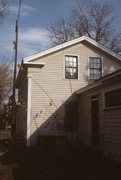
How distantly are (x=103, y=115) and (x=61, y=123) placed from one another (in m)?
4.27

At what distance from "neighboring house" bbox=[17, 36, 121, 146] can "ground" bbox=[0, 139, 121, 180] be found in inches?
120

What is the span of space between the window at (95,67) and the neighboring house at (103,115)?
1892 mm

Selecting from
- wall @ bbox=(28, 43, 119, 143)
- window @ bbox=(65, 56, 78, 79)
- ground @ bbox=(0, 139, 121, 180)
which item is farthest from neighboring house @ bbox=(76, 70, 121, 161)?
window @ bbox=(65, 56, 78, 79)

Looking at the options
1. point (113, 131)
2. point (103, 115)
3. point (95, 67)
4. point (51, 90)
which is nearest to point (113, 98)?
point (113, 131)

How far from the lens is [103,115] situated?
36.7 feet

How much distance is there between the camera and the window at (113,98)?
9570 millimetres

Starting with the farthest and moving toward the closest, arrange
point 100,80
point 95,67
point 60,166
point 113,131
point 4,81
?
1. point 4,81
2. point 95,67
3. point 100,80
4. point 113,131
5. point 60,166

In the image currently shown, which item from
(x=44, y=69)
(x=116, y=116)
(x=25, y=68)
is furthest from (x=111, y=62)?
(x=116, y=116)

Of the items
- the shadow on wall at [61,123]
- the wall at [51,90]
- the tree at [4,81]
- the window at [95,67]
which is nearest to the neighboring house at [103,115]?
the shadow on wall at [61,123]

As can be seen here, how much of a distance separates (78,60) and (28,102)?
427 centimetres

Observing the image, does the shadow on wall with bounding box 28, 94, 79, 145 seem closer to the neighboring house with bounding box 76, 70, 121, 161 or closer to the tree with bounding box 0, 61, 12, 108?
the neighboring house with bounding box 76, 70, 121, 161

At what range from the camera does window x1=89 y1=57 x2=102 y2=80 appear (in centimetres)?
1609

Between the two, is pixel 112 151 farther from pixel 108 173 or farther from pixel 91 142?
pixel 91 142

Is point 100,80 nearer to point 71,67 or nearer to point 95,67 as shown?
point 71,67
